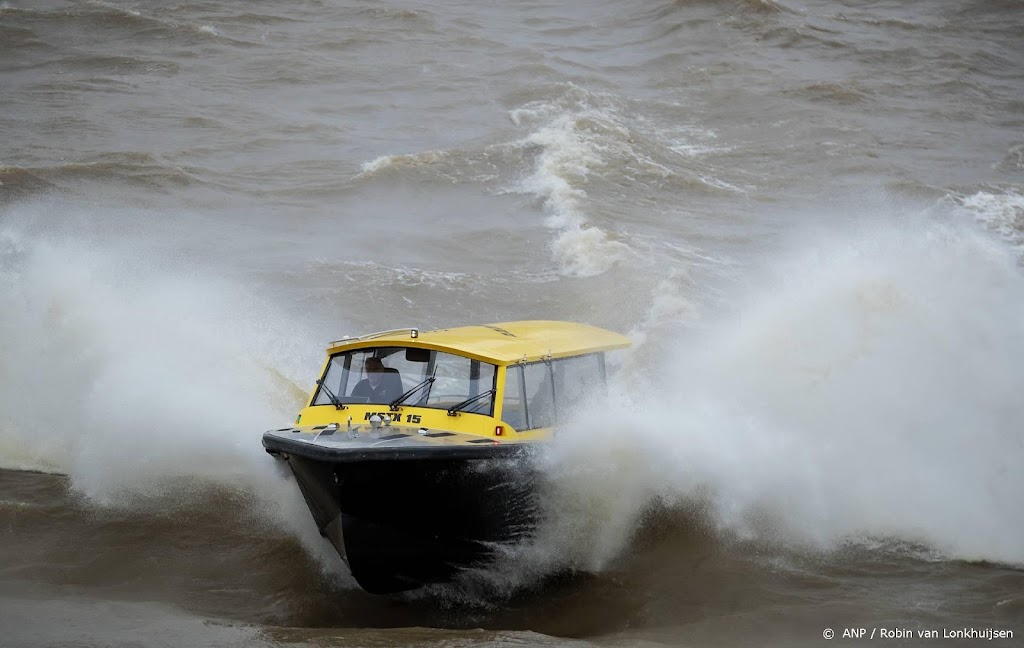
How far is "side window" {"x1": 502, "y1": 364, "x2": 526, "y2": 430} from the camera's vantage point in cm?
870

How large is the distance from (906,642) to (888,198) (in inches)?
657

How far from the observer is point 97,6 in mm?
30266

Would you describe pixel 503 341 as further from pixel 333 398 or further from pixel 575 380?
pixel 333 398

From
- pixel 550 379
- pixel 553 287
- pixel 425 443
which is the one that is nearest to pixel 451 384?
pixel 550 379

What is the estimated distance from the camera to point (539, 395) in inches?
359

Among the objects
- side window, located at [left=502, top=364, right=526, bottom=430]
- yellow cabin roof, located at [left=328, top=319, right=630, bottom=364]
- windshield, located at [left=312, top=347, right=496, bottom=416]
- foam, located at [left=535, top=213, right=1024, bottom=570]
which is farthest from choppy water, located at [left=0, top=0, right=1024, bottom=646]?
windshield, located at [left=312, top=347, right=496, bottom=416]

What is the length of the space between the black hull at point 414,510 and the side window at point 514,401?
1.63 feet

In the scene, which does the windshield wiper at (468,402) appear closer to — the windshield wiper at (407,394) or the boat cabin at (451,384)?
the boat cabin at (451,384)

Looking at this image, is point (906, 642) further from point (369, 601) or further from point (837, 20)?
point (837, 20)

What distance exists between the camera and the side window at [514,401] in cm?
870

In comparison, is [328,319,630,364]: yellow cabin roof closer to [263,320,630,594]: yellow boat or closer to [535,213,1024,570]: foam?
[263,320,630,594]: yellow boat

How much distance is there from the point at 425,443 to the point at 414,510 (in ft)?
1.80

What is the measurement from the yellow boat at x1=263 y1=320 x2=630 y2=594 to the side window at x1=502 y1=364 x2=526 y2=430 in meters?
0.01

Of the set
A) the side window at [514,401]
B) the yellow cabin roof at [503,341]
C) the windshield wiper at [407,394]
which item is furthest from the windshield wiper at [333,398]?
the side window at [514,401]
